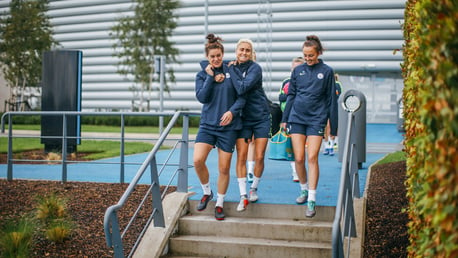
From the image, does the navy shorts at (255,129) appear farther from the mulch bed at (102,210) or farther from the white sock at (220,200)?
the mulch bed at (102,210)

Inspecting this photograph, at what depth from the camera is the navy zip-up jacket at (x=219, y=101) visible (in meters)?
6.11

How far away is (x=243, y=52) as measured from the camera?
6.18m

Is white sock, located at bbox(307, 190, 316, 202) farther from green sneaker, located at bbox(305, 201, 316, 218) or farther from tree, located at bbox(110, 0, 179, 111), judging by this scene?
tree, located at bbox(110, 0, 179, 111)

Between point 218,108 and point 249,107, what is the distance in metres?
0.40

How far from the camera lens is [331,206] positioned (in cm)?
625

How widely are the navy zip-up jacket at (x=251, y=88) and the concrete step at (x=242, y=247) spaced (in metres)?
1.37

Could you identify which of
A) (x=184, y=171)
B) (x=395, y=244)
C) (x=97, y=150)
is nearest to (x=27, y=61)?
(x=97, y=150)

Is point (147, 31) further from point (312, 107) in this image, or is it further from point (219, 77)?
point (312, 107)

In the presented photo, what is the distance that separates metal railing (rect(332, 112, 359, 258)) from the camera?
13.1ft

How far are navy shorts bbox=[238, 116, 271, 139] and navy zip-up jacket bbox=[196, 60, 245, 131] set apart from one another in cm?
16

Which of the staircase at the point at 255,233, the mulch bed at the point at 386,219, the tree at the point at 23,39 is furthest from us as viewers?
the tree at the point at 23,39

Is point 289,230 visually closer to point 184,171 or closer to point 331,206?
point 331,206

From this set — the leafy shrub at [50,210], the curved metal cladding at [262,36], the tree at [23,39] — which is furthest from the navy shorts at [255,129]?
the tree at [23,39]

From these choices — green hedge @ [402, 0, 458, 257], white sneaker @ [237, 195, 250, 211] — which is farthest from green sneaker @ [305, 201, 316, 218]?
green hedge @ [402, 0, 458, 257]
